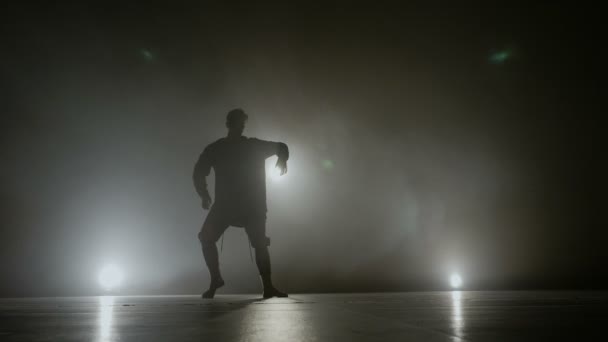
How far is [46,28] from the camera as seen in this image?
6008 mm

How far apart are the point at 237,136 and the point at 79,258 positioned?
351 centimetres

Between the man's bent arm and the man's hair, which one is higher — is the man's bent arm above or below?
below

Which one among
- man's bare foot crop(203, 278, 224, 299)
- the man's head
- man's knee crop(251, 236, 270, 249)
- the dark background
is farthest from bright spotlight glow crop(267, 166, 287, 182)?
man's bare foot crop(203, 278, 224, 299)

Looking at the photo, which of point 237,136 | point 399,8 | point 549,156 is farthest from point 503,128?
point 237,136

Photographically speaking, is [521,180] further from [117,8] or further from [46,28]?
[46,28]

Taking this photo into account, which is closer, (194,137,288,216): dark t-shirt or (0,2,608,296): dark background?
(194,137,288,216): dark t-shirt

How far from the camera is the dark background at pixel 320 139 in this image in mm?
5789

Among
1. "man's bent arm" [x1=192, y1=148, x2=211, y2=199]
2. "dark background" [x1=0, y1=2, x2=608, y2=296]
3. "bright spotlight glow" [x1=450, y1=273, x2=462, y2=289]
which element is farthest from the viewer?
"bright spotlight glow" [x1=450, y1=273, x2=462, y2=289]

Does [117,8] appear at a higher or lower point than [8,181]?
higher

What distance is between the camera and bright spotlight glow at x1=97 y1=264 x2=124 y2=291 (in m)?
5.62

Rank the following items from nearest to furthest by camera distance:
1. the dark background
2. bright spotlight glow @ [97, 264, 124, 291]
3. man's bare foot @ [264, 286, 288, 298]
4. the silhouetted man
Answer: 1. man's bare foot @ [264, 286, 288, 298]
2. the silhouetted man
3. bright spotlight glow @ [97, 264, 124, 291]
4. the dark background

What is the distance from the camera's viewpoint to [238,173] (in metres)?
3.06

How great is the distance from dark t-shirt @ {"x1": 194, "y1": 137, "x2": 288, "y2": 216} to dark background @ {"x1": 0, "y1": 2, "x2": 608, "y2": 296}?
2838 mm

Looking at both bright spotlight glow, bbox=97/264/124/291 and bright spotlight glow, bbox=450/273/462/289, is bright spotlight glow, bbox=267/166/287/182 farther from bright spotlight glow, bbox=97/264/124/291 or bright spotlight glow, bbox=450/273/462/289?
bright spotlight glow, bbox=450/273/462/289
